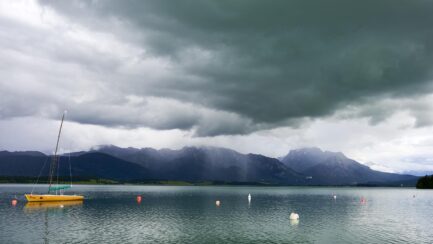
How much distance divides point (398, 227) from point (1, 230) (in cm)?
9660

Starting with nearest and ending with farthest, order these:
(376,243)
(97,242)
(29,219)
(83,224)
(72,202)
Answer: (97,242), (376,243), (83,224), (29,219), (72,202)

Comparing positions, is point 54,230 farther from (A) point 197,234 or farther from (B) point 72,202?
(B) point 72,202

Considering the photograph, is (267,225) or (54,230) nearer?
(54,230)

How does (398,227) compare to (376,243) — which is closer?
(376,243)

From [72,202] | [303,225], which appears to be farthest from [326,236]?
[72,202]

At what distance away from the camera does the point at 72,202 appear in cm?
15788

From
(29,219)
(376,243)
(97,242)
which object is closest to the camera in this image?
(97,242)

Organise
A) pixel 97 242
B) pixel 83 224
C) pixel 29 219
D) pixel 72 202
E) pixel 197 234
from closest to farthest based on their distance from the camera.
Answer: pixel 97 242 → pixel 197 234 → pixel 83 224 → pixel 29 219 → pixel 72 202

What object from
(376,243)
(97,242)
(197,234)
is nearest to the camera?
(97,242)

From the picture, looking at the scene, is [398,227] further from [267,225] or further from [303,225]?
[267,225]

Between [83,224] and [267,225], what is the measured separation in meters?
47.6

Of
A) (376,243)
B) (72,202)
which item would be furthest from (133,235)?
(72,202)

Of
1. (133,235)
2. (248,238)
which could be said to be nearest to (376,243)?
(248,238)

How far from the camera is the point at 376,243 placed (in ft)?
227
